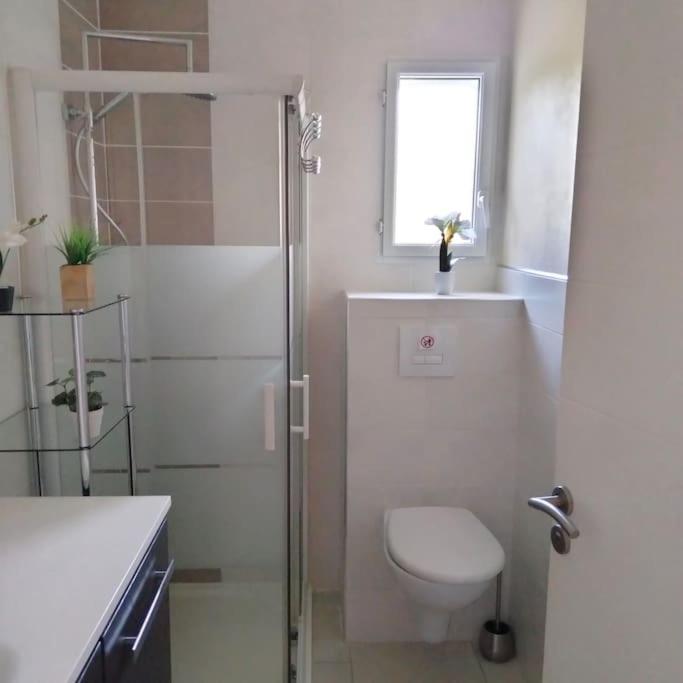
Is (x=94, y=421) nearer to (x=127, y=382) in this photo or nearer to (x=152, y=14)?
(x=127, y=382)

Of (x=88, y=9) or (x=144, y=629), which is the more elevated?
(x=88, y=9)

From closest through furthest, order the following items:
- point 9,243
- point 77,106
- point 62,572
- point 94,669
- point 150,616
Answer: point 94,669 → point 62,572 → point 150,616 → point 9,243 → point 77,106

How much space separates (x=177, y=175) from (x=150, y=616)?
4.45 ft

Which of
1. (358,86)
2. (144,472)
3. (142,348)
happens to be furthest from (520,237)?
(144,472)

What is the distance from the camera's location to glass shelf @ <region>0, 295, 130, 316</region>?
1.65m

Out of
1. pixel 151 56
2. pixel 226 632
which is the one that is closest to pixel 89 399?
pixel 226 632

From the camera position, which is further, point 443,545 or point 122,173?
point 443,545

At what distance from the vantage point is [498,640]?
2.45m

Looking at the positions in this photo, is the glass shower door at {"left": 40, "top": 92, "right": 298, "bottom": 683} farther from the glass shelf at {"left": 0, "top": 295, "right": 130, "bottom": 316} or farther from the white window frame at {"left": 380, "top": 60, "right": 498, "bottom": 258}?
the white window frame at {"left": 380, "top": 60, "right": 498, "bottom": 258}

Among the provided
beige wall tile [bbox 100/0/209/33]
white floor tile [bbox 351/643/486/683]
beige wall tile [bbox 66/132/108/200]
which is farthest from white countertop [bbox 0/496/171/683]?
beige wall tile [bbox 100/0/209/33]

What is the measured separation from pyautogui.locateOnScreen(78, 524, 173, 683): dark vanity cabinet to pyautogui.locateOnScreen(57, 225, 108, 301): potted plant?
2.35 ft

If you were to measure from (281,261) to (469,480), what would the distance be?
4.13 ft

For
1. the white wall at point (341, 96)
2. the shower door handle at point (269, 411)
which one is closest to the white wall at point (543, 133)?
the white wall at point (341, 96)

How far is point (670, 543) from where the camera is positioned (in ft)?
3.14
